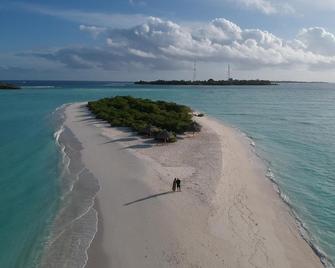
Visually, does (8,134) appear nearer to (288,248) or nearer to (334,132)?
(288,248)

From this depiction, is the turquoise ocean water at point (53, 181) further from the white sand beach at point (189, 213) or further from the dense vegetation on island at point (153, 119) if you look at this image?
the dense vegetation on island at point (153, 119)

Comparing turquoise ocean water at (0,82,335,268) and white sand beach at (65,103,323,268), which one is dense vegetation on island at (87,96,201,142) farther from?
turquoise ocean water at (0,82,335,268)

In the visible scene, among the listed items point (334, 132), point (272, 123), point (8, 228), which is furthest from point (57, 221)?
point (272, 123)

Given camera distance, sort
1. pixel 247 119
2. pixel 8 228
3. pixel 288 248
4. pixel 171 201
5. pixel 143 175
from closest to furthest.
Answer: pixel 288 248
pixel 8 228
pixel 171 201
pixel 143 175
pixel 247 119

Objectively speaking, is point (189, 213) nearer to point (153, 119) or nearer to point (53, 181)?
point (53, 181)

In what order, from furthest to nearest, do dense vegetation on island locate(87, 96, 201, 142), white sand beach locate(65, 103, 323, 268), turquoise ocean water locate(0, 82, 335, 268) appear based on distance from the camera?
1. dense vegetation on island locate(87, 96, 201, 142)
2. turquoise ocean water locate(0, 82, 335, 268)
3. white sand beach locate(65, 103, 323, 268)

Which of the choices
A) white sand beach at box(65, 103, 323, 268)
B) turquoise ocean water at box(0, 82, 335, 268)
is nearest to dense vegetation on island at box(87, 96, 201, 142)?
white sand beach at box(65, 103, 323, 268)
